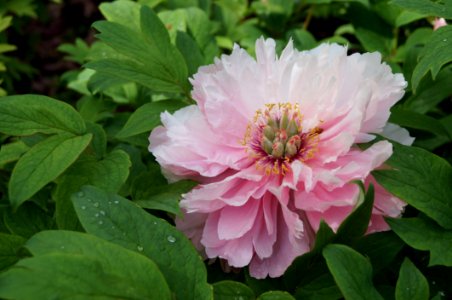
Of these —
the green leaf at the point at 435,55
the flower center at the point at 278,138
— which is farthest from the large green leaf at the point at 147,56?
the green leaf at the point at 435,55

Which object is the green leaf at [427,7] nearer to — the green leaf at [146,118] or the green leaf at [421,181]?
the green leaf at [421,181]

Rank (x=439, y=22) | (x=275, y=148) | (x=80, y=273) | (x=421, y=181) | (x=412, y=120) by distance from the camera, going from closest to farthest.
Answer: (x=80, y=273) < (x=421, y=181) < (x=275, y=148) < (x=412, y=120) < (x=439, y=22)

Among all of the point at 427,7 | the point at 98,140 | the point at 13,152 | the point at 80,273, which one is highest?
the point at 427,7

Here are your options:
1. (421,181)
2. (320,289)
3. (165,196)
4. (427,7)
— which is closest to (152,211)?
(165,196)

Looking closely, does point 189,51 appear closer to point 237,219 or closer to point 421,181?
point 237,219

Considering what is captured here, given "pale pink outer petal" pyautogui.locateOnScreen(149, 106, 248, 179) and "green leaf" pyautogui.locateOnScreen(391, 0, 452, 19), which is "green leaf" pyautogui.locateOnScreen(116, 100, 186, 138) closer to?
"pale pink outer petal" pyautogui.locateOnScreen(149, 106, 248, 179)

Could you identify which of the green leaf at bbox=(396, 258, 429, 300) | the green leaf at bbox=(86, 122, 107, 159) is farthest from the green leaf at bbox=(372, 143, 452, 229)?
the green leaf at bbox=(86, 122, 107, 159)

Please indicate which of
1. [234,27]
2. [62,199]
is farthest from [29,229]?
[234,27]
